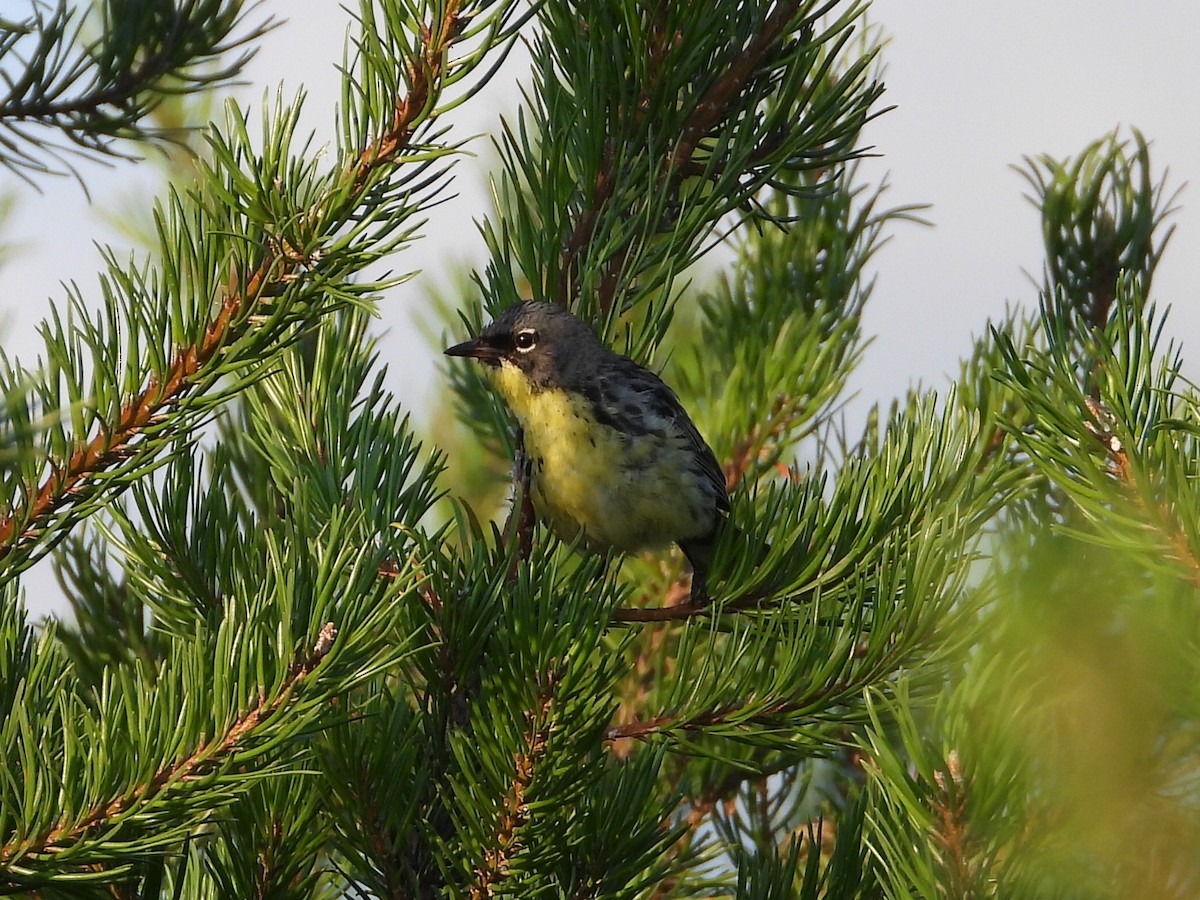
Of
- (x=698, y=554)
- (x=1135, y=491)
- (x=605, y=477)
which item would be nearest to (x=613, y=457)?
(x=605, y=477)

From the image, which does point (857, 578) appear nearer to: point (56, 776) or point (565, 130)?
point (565, 130)

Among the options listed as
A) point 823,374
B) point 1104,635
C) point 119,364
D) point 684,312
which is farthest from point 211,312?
point 684,312

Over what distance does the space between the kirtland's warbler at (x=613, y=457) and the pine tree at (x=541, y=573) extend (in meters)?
0.69

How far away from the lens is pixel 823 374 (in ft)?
10.2

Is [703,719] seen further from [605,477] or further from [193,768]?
[605,477]

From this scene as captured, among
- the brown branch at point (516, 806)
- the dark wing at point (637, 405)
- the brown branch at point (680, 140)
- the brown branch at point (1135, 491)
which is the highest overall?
the brown branch at point (680, 140)

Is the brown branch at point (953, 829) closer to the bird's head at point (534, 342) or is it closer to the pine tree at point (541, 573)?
the pine tree at point (541, 573)

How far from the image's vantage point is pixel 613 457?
360cm

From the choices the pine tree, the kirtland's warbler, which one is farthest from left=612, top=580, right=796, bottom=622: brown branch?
the kirtland's warbler

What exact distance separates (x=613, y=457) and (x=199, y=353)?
2.05 m

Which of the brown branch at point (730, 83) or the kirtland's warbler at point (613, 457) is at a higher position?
the brown branch at point (730, 83)

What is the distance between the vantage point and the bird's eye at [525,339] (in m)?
2.98

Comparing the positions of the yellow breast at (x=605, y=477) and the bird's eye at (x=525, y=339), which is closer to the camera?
the bird's eye at (x=525, y=339)

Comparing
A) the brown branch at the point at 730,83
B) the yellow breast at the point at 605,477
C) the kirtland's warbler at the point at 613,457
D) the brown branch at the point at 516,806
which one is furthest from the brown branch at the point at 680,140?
the yellow breast at the point at 605,477
